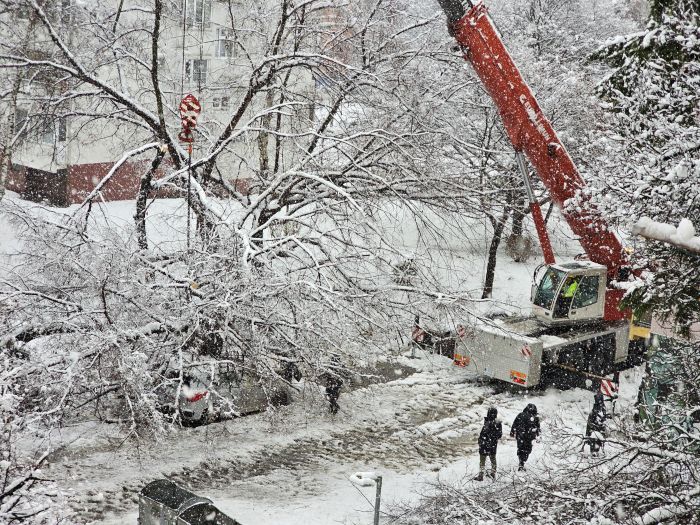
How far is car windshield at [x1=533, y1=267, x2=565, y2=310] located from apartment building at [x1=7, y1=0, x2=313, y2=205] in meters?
6.96

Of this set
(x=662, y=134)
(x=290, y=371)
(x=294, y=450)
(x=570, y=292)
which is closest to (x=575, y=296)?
(x=570, y=292)

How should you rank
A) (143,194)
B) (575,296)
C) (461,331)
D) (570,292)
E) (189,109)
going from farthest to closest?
(575,296) → (570,292) → (461,331) → (143,194) → (189,109)

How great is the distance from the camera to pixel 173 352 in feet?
39.9

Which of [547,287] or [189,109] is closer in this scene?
[189,109]

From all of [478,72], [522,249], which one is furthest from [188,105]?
[522,249]

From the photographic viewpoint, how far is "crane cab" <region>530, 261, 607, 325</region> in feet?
55.2

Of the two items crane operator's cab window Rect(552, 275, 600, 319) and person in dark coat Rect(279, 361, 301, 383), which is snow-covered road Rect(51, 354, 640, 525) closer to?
person in dark coat Rect(279, 361, 301, 383)

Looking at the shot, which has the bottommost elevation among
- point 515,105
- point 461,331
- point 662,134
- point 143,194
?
point 461,331

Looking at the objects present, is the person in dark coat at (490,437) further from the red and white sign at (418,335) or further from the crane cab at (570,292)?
the crane cab at (570,292)

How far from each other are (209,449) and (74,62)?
7.52 m

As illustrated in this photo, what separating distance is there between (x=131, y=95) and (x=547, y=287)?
1002cm

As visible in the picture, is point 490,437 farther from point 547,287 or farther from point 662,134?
point 662,134

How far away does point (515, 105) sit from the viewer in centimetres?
1475

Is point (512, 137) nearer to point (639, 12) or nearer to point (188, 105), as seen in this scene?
point (188, 105)
